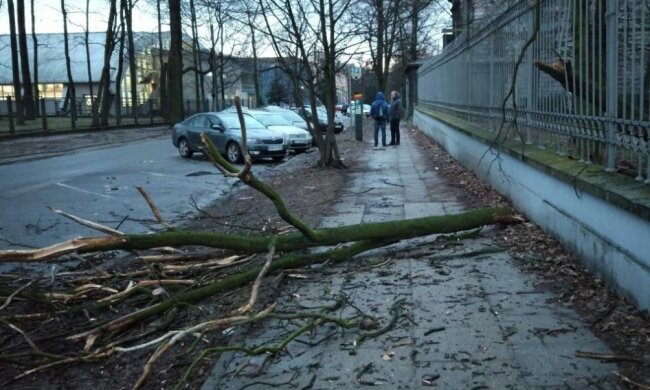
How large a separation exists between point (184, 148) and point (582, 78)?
17.5 m

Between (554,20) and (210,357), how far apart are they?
470 cm

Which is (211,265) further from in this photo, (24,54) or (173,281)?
(24,54)

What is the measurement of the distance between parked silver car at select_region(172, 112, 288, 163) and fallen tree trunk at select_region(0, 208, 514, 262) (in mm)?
12993

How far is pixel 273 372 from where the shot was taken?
162 inches

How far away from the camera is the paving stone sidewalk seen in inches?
152

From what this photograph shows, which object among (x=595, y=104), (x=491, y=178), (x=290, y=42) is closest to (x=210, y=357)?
(x=595, y=104)

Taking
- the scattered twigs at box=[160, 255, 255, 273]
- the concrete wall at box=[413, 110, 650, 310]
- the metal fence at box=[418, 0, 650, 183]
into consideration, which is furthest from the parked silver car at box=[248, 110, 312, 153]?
the scattered twigs at box=[160, 255, 255, 273]

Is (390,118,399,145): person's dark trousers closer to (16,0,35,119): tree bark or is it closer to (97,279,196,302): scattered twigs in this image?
(97,279,196,302): scattered twigs

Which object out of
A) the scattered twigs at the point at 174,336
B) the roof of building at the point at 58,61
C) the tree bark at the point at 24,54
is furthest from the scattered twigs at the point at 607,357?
the roof of building at the point at 58,61

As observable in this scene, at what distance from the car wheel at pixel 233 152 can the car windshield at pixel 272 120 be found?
13.3ft

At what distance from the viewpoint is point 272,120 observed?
82.4 ft

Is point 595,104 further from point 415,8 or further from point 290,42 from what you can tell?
point 415,8

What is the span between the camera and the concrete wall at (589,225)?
173 inches

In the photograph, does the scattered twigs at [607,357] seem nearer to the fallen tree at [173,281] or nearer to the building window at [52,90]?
the fallen tree at [173,281]
